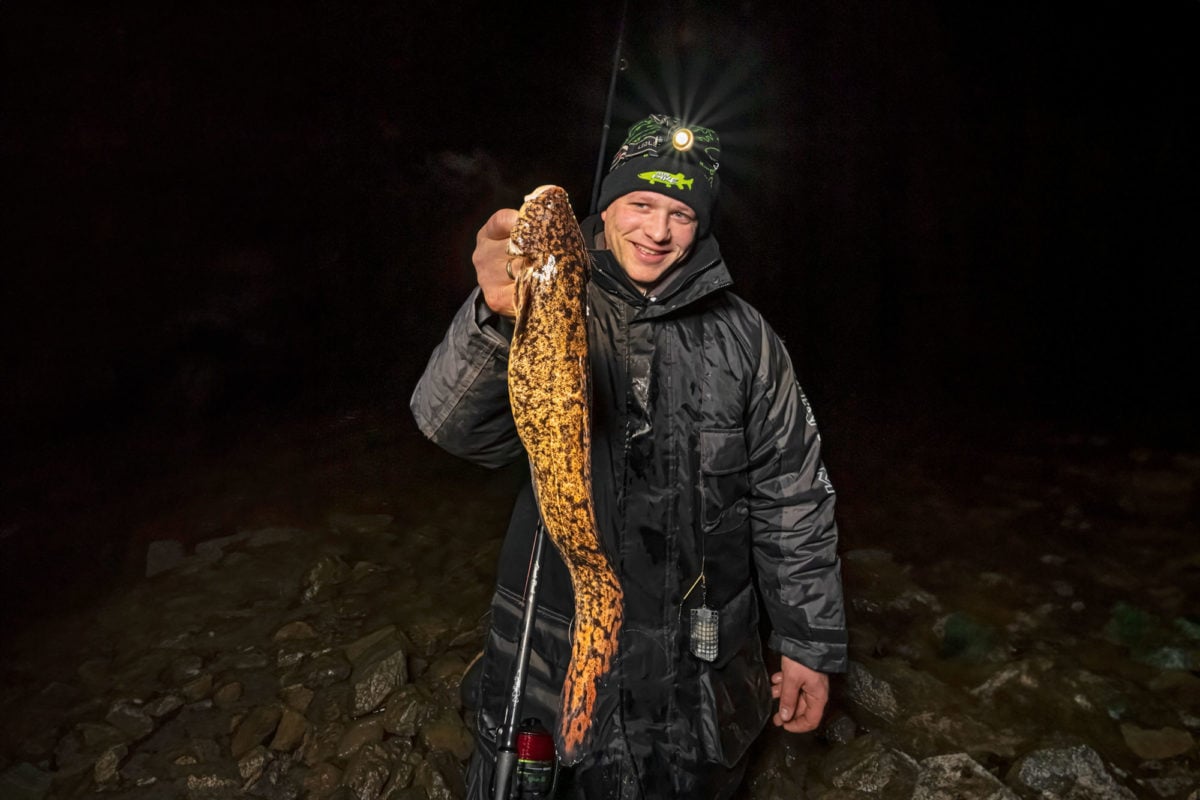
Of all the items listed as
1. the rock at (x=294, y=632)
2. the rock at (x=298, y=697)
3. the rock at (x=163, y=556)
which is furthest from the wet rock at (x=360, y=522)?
the rock at (x=298, y=697)

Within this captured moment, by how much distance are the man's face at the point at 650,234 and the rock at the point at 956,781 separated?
3.13 meters

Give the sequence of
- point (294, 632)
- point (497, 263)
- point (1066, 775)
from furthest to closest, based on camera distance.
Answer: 1. point (294, 632)
2. point (1066, 775)
3. point (497, 263)

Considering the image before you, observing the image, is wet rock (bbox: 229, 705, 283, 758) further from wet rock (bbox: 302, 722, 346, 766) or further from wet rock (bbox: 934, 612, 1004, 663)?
wet rock (bbox: 934, 612, 1004, 663)

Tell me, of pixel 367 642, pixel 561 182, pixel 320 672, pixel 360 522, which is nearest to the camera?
pixel 320 672

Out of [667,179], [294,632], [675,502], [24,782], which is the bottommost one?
[24,782]

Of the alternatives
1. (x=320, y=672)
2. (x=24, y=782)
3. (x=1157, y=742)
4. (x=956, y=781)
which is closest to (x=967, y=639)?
(x=1157, y=742)

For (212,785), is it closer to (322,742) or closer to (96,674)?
(322,742)

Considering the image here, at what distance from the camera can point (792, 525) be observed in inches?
82.0

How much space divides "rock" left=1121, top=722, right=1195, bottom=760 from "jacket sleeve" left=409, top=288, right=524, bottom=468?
4.16 m

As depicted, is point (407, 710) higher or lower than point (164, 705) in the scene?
higher

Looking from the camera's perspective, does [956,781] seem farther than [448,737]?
No

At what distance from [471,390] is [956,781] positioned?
3.42 m

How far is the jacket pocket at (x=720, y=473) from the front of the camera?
196 cm

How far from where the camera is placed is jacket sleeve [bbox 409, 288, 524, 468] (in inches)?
64.2
